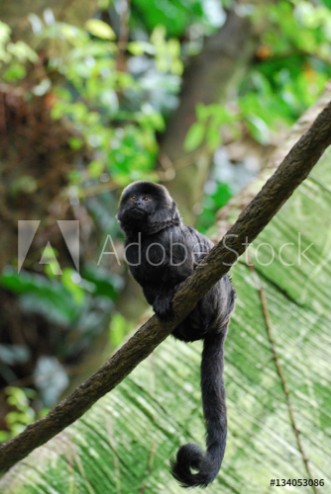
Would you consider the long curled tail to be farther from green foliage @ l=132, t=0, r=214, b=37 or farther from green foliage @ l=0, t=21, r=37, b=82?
green foliage @ l=132, t=0, r=214, b=37

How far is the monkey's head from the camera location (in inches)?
96.0

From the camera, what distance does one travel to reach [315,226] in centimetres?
304

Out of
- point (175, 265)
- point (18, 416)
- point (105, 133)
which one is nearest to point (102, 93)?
point (105, 133)

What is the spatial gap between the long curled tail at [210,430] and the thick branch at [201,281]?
0.30 meters

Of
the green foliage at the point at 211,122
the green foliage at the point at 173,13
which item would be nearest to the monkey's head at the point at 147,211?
the green foliage at the point at 211,122

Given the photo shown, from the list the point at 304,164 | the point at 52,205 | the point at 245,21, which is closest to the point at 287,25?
the point at 245,21

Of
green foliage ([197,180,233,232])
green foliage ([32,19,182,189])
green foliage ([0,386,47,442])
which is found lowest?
green foliage ([0,386,47,442])

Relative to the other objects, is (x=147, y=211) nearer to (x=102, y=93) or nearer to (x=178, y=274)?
(x=178, y=274)

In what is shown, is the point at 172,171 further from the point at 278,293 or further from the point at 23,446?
the point at 23,446

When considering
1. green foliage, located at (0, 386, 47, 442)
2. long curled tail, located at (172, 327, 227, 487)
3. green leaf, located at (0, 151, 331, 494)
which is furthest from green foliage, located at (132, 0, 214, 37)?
long curled tail, located at (172, 327, 227, 487)

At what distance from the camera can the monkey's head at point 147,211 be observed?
2.44 m

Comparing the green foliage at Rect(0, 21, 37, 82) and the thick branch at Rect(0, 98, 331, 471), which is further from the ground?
the thick branch at Rect(0, 98, 331, 471)

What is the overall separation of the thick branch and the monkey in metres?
0.14

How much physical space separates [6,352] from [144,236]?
3.58 meters
